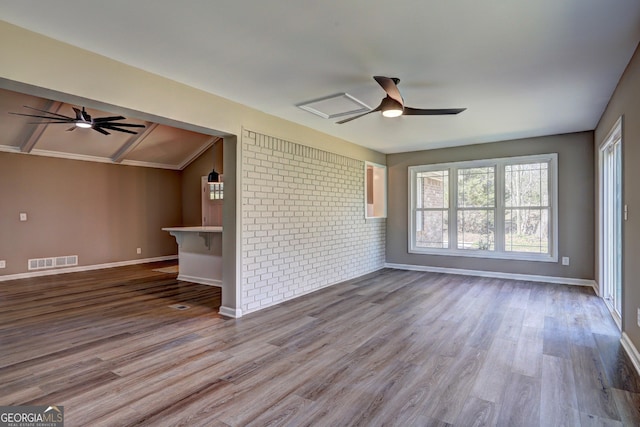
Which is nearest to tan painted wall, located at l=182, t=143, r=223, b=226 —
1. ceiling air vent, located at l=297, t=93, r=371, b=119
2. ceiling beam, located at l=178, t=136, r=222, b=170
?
ceiling beam, located at l=178, t=136, r=222, b=170

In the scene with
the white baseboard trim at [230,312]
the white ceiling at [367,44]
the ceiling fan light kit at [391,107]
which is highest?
the white ceiling at [367,44]

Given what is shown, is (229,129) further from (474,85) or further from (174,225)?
(174,225)

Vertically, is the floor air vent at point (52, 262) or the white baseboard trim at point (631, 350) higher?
the floor air vent at point (52, 262)

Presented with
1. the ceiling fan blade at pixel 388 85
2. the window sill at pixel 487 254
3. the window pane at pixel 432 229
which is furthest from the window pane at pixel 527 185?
the ceiling fan blade at pixel 388 85

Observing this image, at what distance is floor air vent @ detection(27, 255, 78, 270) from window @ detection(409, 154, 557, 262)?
7.22 meters

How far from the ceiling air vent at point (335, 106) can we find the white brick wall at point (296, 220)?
28.1 inches

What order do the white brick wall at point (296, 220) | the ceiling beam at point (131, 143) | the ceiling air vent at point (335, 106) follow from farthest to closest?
the ceiling beam at point (131, 143) < the white brick wall at point (296, 220) < the ceiling air vent at point (335, 106)

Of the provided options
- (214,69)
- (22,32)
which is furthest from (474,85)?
(22,32)

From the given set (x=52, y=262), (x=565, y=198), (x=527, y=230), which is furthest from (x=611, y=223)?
(x=52, y=262)

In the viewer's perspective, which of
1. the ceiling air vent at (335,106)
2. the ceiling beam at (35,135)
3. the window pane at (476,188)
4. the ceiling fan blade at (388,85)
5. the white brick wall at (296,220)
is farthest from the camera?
the window pane at (476,188)

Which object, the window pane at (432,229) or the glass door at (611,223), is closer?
the glass door at (611,223)

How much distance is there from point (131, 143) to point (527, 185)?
802cm

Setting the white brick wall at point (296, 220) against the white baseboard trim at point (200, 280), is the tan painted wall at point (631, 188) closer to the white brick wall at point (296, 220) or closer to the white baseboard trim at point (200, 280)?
the white brick wall at point (296, 220)

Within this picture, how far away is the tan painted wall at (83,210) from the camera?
6.38 meters
